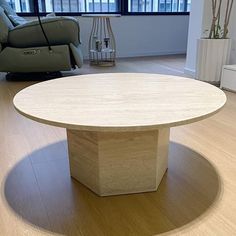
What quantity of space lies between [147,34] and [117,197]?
4097 mm

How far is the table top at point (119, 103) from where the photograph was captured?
0.88 meters

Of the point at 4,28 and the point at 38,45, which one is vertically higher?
the point at 4,28

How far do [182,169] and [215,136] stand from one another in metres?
0.47

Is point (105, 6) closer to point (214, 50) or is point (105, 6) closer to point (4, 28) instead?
point (4, 28)

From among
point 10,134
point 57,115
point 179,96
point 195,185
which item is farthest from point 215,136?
point 10,134

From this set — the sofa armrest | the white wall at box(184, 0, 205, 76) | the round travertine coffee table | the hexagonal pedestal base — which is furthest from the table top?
the white wall at box(184, 0, 205, 76)

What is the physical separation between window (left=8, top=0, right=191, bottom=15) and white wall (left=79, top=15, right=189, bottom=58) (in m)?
0.15

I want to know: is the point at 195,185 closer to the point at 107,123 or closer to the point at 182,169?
the point at 182,169

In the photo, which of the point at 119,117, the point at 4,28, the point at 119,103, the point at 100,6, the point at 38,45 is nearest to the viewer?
the point at 119,117

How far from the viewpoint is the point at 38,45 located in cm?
287

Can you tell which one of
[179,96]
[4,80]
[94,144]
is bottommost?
[4,80]

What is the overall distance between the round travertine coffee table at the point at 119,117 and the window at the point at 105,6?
340 cm

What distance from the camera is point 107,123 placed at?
86 cm

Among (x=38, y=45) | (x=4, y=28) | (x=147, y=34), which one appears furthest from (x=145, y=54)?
(x=4, y=28)
